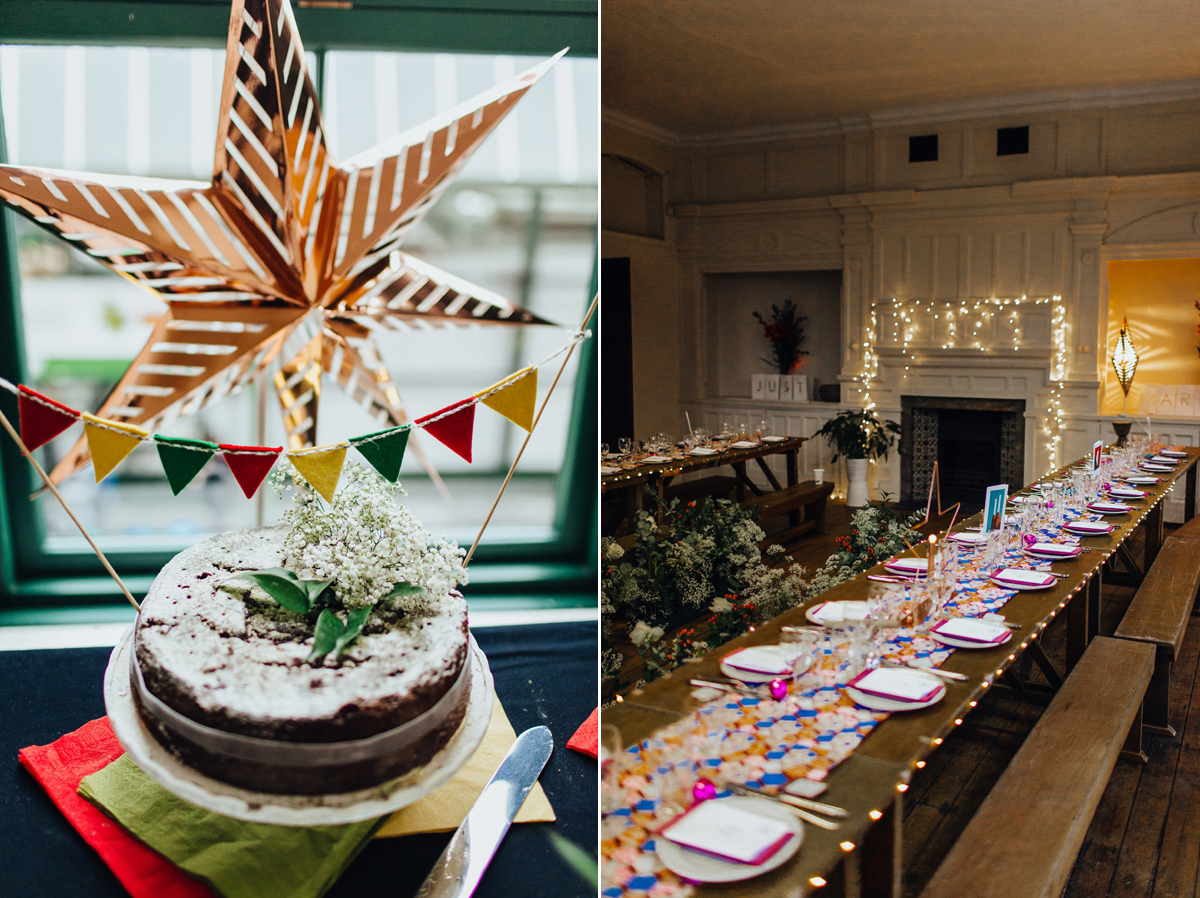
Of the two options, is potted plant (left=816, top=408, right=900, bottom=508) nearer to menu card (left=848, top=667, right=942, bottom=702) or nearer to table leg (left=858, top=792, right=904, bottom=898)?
menu card (left=848, top=667, right=942, bottom=702)

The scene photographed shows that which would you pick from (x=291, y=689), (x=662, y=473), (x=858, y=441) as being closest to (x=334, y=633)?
(x=291, y=689)

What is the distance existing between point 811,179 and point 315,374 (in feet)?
20.3

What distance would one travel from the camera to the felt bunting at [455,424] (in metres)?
2.11

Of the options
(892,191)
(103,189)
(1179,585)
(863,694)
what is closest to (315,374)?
(103,189)

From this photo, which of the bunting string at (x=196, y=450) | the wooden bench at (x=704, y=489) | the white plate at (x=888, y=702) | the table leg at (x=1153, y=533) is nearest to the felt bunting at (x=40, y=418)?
the bunting string at (x=196, y=450)

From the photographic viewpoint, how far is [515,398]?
7.02 ft

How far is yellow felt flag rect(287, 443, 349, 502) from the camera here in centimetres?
195

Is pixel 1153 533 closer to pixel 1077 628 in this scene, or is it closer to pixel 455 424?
pixel 1077 628

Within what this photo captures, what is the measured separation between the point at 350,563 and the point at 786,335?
22.9 feet

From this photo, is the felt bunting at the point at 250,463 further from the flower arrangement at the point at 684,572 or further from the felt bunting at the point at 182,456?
the flower arrangement at the point at 684,572

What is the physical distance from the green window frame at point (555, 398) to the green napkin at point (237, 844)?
156cm

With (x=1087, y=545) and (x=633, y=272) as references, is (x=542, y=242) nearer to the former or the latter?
(x=1087, y=545)

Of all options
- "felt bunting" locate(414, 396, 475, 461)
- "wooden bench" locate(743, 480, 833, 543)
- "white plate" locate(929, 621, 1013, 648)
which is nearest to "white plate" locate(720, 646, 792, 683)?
"white plate" locate(929, 621, 1013, 648)

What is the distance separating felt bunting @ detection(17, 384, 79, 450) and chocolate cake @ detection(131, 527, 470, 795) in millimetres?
433
